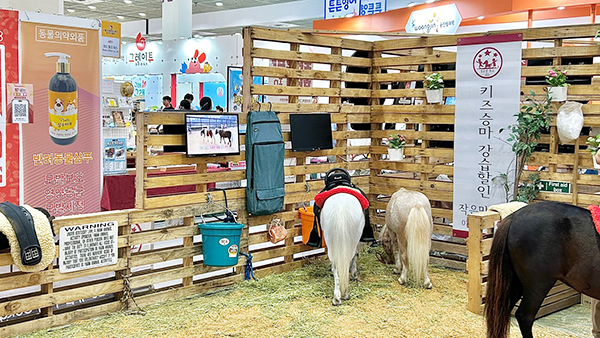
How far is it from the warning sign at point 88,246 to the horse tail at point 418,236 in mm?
2682

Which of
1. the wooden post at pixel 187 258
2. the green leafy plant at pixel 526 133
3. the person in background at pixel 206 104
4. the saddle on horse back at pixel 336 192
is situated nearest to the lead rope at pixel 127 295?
the wooden post at pixel 187 258

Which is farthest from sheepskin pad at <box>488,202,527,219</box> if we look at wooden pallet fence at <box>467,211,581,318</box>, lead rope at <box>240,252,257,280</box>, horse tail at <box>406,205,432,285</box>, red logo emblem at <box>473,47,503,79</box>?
lead rope at <box>240,252,257,280</box>

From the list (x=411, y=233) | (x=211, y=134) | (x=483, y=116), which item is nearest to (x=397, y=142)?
(x=483, y=116)

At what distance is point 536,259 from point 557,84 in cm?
252

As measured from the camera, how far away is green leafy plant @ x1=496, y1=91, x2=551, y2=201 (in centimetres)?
581

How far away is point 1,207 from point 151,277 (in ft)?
4.88

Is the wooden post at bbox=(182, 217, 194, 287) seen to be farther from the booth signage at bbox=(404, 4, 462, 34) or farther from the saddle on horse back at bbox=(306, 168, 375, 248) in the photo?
the booth signage at bbox=(404, 4, 462, 34)

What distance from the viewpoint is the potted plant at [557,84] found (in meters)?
5.69

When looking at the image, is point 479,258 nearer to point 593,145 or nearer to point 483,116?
point 593,145

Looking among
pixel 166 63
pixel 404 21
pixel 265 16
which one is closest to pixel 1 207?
pixel 404 21

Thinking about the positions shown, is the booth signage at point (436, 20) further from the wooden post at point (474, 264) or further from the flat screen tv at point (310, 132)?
the wooden post at point (474, 264)

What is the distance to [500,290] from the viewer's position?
3.96 meters

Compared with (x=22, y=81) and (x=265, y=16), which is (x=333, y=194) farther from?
(x=265, y=16)

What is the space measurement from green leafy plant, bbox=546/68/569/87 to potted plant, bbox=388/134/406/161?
1.81 metres
